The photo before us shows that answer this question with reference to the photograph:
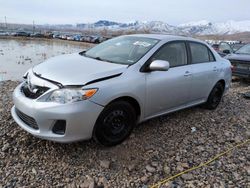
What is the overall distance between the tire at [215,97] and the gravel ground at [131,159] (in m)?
0.97

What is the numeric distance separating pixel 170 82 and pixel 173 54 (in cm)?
57

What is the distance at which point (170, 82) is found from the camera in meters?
4.00

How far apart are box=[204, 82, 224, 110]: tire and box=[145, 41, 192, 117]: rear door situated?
3.35 ft

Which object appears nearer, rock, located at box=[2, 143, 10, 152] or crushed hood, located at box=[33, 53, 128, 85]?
crushed hood, located at box=[33, 53, 128, 85]

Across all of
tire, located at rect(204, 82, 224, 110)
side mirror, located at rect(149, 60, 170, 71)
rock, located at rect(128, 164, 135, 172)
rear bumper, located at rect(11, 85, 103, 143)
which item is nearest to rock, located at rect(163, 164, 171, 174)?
rock, located at rect(128, 164, 135, 172)

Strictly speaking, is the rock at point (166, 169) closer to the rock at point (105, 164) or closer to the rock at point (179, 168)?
the rock at point (179, 168)

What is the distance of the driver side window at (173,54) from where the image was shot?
3984 millimetres

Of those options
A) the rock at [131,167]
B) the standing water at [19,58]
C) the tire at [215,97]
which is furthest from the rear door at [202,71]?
the standing water at [19,58]

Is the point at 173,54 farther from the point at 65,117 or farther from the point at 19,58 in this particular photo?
the point at 19,58

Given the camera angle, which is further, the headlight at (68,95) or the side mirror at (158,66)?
the side mirror at (158,66)

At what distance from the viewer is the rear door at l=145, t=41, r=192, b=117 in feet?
12.3

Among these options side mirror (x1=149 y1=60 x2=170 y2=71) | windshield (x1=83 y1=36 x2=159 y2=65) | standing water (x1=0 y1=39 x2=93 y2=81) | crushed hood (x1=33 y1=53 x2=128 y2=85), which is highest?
windshield (x1=83 y1=36 x2=159 y2=65)

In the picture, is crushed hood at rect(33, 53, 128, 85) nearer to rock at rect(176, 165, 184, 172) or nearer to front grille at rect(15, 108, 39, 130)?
front grille at rect(15, 108, 39, 130)

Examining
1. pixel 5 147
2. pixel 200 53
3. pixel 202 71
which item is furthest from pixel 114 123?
pixel 200 53
